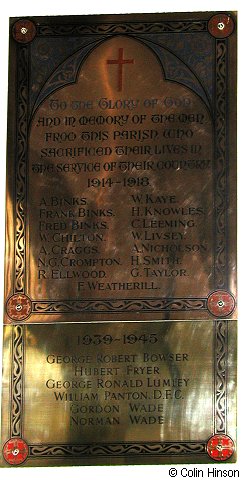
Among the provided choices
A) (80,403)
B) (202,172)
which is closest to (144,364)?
(80,403)

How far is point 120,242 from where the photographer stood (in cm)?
933

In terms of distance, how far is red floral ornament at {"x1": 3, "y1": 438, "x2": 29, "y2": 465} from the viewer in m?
9.07

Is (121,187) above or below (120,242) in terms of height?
above

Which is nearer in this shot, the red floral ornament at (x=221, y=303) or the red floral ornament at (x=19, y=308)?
the red floral ornament at (x=221, y=303)

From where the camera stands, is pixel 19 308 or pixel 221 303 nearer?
pixel 221 303

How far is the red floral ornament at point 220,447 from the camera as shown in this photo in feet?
29.3

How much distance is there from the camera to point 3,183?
9.49 meters

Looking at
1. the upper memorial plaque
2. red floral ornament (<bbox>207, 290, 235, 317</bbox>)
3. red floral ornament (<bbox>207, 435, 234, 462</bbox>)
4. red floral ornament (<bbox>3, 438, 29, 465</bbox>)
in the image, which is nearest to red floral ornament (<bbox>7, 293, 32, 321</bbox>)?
the upper memorial plaque

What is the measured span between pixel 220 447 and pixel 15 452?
115 cm

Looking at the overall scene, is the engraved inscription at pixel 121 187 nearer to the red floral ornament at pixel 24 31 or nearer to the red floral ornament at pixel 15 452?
the red floral ornament at pixel 24 31

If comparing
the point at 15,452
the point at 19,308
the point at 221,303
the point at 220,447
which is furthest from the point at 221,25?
the point at 15,452

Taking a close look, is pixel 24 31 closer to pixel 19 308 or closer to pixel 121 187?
pixel 121 187

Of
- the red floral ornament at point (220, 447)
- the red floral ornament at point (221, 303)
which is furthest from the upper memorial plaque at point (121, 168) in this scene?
the red floral ornament at point (220, 447)
